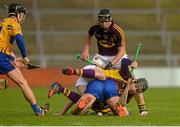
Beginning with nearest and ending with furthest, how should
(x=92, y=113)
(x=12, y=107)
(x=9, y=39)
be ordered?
1. (x=9, y=39)
2. (x=92, y=113)
3. (x=12, y=107)

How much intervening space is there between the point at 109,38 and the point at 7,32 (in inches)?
82.4

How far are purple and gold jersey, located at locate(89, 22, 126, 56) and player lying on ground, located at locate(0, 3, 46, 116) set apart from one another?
163cm

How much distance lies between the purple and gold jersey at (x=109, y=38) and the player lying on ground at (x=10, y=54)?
1629 millimetres

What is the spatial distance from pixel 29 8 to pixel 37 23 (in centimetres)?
89

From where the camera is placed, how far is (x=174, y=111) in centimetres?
1511

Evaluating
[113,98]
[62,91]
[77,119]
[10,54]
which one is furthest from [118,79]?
[10,54]

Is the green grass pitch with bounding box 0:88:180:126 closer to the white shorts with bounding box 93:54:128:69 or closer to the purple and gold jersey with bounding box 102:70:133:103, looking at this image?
the purple and gold jersey with bounding box 102:70:133:103

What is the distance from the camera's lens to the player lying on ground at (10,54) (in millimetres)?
13000

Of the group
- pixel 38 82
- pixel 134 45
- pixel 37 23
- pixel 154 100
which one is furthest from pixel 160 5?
pixel 154 100

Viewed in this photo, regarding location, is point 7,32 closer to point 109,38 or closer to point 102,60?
point 109,38

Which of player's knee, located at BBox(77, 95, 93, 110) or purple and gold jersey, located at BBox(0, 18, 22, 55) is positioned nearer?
purple and gold jersey, located at BBox(0, 18, 22, 55)

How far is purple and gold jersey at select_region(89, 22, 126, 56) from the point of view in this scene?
45.9 ft

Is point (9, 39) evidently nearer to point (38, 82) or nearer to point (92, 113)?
point (92, 113)

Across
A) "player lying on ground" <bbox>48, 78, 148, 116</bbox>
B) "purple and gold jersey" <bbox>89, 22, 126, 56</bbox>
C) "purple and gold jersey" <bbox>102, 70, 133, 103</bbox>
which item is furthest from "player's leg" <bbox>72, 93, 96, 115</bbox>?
"purple and gold jersey" <bbox>89, 22, 126, 56</bbox>
